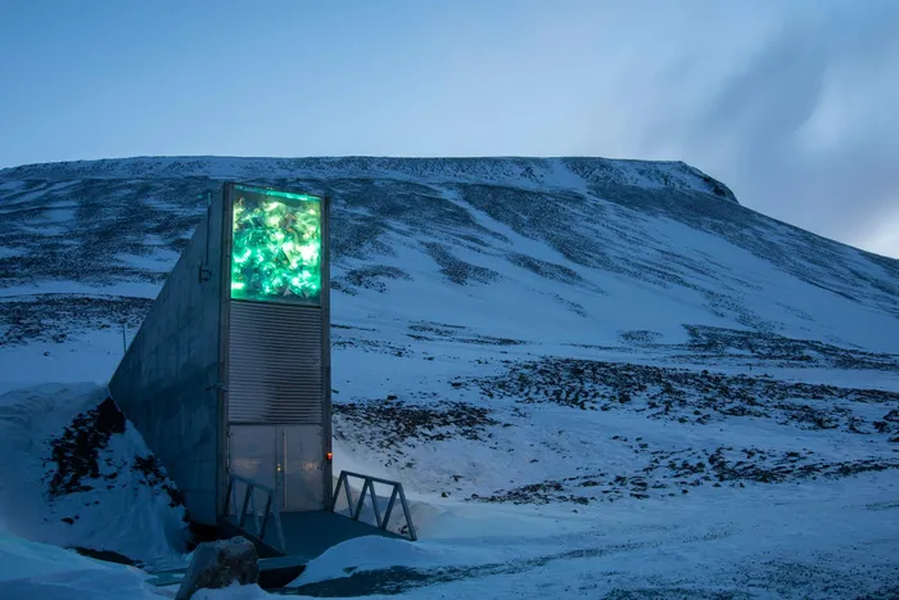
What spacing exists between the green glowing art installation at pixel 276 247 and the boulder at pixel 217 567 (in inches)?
291

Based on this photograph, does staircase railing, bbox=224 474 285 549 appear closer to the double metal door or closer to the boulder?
the double metal door

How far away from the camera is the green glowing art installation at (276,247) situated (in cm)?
1437

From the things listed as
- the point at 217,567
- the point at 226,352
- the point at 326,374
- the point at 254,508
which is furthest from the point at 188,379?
the point at 217,567

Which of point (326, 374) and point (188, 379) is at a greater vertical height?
point (326, 374)

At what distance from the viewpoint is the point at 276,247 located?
14.7 m

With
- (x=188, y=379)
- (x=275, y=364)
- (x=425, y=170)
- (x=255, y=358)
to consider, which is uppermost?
(x=425, y=170)

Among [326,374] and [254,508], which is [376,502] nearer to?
[254,508]

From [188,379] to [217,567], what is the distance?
857cm

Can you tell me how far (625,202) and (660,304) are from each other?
50145 mm

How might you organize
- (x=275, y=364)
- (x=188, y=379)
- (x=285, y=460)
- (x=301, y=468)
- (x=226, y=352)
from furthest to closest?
(x=188, y=379) < (x=275, y=364) < (x=301, y=468) < (x=285, y=460) < (x=226, y=352)

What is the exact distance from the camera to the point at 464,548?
34.3ft

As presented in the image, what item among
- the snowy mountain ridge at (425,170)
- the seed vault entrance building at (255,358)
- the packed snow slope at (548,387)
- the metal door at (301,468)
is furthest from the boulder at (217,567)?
the snowy mountain ridge at (425,170)

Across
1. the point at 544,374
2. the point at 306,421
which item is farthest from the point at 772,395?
the point at 306,421

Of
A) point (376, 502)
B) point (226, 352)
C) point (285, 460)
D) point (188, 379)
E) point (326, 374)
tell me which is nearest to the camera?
point (376, 502)
